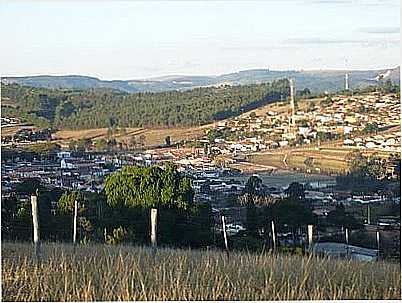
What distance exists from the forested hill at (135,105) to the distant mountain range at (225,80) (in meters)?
0.09

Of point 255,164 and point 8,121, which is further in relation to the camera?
point 255,164

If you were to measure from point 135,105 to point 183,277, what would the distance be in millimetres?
2080

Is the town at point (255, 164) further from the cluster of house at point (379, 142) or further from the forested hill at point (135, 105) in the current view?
the forested hill at point (135, 105)

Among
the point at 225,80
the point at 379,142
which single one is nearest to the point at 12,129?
the point at 225,80

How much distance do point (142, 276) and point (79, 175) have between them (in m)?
2.06

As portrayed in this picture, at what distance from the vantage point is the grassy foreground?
5812 mm

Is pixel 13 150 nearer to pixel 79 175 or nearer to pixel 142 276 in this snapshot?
pixel 79 175

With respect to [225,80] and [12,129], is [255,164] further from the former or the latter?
[12,129]

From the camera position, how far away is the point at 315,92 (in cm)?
752

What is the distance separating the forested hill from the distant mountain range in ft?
0.29

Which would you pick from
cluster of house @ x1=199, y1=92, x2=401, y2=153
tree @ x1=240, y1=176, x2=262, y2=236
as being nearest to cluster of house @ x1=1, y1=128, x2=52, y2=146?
cluster of house @ x1=199, y1=92, x2=401, y2=153

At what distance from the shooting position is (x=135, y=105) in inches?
300

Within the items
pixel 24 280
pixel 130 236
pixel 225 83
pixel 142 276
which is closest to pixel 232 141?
pixel 225 83

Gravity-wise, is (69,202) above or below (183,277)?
above
